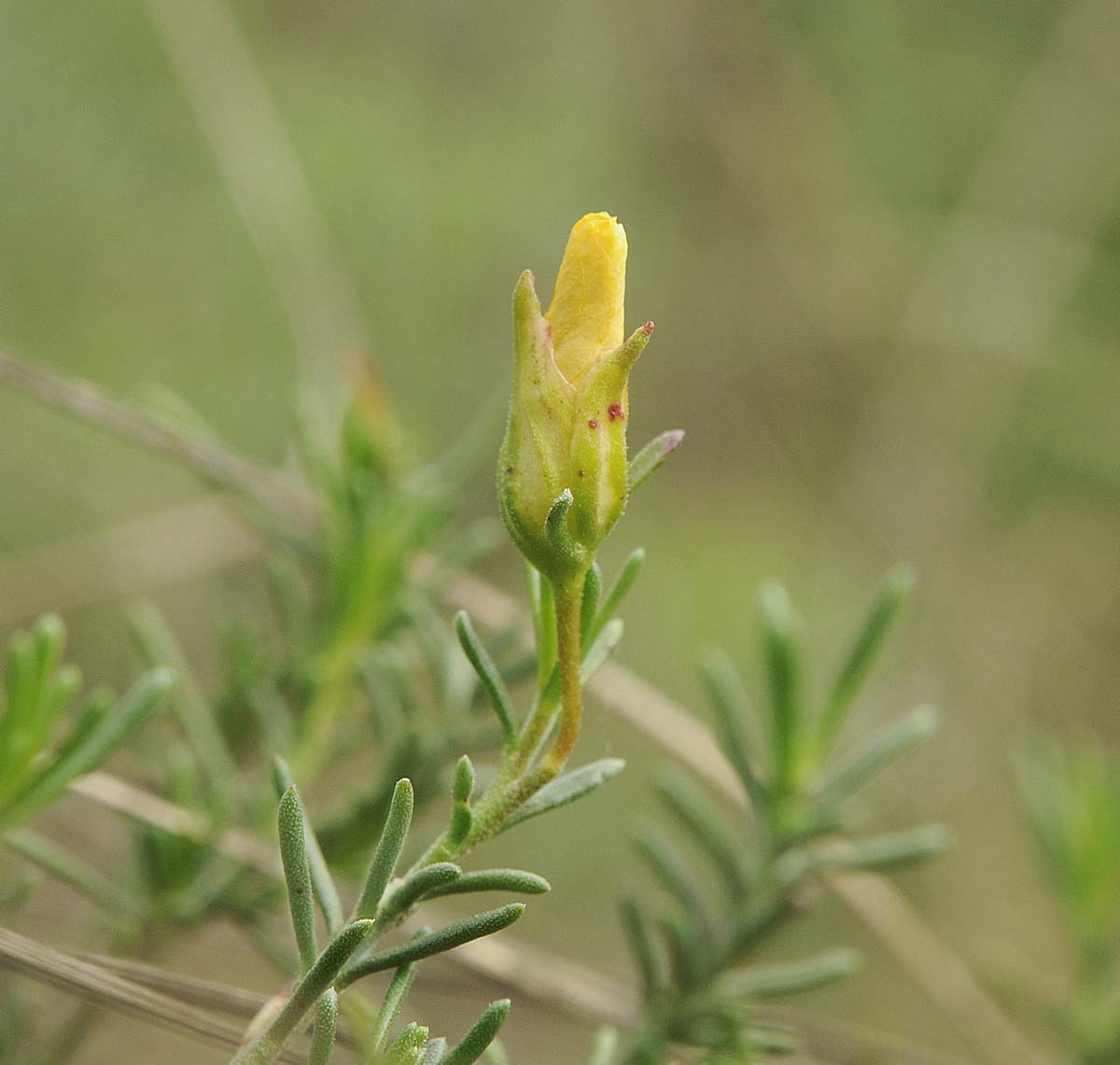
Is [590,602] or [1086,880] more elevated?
[1086,880]

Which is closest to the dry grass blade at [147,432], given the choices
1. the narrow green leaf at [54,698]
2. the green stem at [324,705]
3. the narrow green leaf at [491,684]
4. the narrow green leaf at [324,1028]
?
the green stem at [324,705]

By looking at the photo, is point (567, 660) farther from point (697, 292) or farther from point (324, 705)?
point (697, 292)

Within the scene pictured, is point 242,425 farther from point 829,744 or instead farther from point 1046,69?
point 1046,69

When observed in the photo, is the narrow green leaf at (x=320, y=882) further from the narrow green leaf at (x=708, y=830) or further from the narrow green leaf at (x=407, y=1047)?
the narrow green leaf at (x=708, y=830)

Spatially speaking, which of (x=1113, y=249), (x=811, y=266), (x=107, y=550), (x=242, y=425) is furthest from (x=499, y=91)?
(x=107, y=550)

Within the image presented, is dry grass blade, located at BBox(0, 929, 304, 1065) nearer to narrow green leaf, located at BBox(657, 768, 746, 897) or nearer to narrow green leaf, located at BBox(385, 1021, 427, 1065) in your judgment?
narrow green leaf, located at BBox(385, 1021, 427, 1065)

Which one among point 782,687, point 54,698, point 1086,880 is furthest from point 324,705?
point 1086,880

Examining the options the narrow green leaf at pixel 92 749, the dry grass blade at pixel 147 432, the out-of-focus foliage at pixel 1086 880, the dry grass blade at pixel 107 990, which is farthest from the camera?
the out-of-focus foliage at pixel 1086 880
